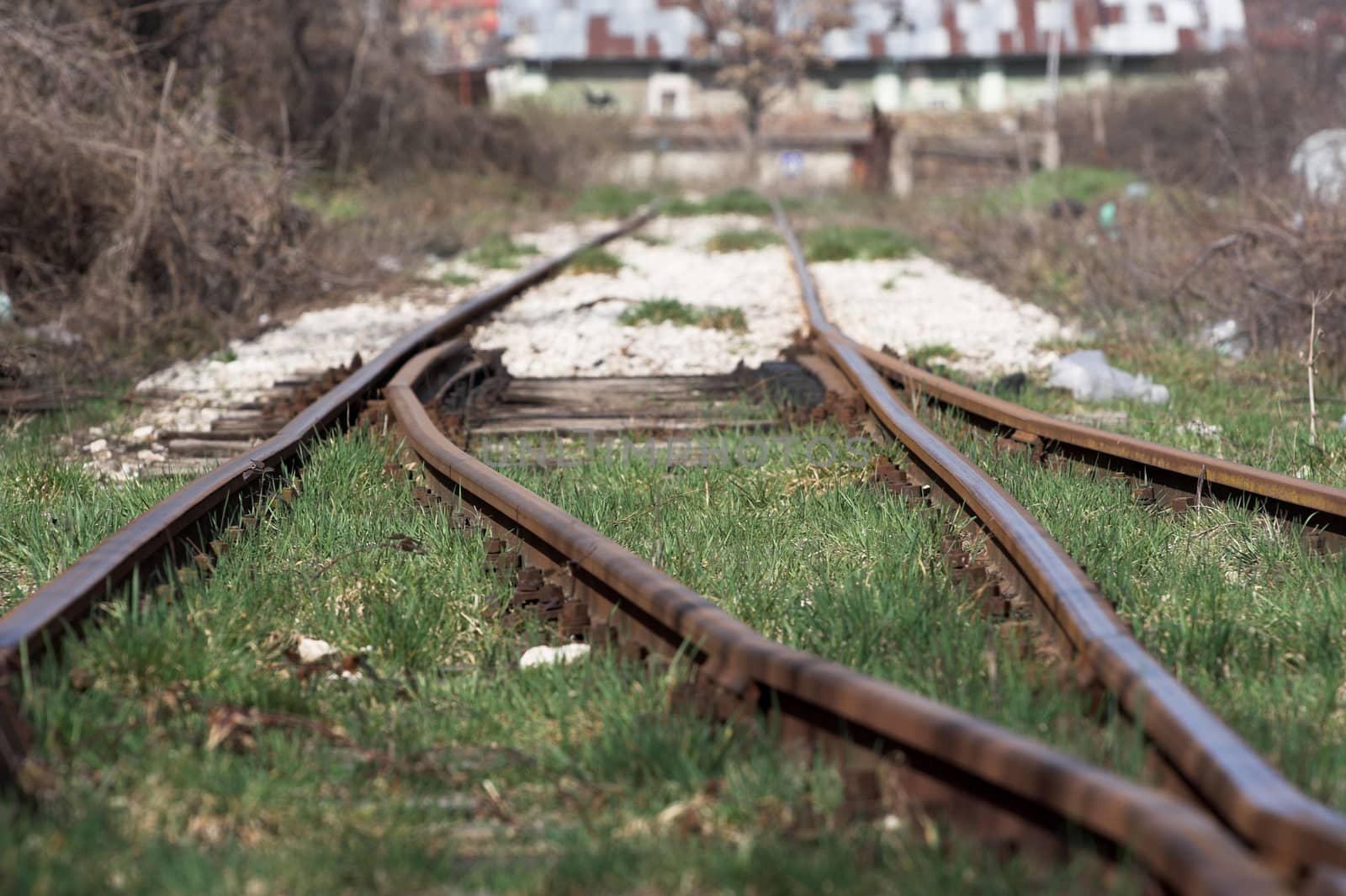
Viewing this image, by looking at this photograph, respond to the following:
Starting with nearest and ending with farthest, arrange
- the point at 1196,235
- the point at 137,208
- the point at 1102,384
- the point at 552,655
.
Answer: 1. the point at 552,655
2. the point at 1102,384
3. the point at 137,208
4. the point at 1196,235

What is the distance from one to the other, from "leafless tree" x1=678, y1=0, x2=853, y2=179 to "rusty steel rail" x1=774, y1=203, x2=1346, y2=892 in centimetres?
4066

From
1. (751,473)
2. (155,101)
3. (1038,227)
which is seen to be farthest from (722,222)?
(751,473)

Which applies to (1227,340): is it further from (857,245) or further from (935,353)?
(857,245)

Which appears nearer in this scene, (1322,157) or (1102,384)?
(1102,384)

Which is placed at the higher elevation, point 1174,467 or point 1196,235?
point 1196,235

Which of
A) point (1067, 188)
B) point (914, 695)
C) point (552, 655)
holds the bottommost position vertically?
point (1067, 188)

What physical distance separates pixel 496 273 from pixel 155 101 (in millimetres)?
3214

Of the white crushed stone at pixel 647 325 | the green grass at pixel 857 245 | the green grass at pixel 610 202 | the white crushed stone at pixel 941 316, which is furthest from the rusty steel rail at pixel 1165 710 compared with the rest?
the green grass at pixel 610 202

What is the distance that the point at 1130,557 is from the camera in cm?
376

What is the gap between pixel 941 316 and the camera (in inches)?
384

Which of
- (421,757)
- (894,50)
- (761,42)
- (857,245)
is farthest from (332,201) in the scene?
(894,50)

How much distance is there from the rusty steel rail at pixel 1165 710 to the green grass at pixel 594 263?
28.5 ft

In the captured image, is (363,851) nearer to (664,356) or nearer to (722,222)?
(664,356)

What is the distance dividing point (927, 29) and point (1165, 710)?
51988 millimetres
